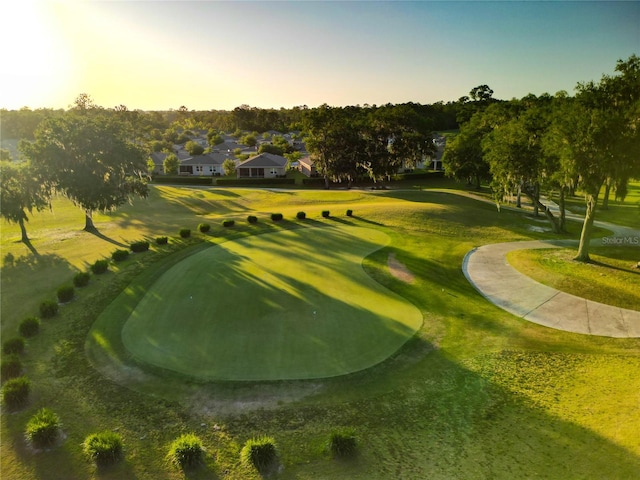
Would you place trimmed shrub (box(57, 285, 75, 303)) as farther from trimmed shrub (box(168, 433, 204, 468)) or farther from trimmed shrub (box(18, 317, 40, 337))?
trimmed shrub (box(168, 433, 204, 468))

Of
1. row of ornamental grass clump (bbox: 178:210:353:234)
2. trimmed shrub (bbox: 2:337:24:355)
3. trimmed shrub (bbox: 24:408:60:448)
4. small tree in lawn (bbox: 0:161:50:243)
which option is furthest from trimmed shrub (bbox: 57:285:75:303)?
small tree in lawn (bbox: 0:161:50:243)

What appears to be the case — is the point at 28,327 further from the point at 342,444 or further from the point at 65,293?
the point at 342,444

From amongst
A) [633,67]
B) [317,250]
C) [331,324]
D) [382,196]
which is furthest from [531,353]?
[382,196]

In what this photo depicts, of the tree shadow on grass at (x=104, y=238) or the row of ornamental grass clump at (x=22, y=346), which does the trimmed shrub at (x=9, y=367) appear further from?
the tree shadow on grass at (x=104, y=238)

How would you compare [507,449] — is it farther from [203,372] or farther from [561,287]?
[561,287]

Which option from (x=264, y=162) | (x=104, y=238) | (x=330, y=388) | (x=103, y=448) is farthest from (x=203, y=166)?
(x=103, y=448)
